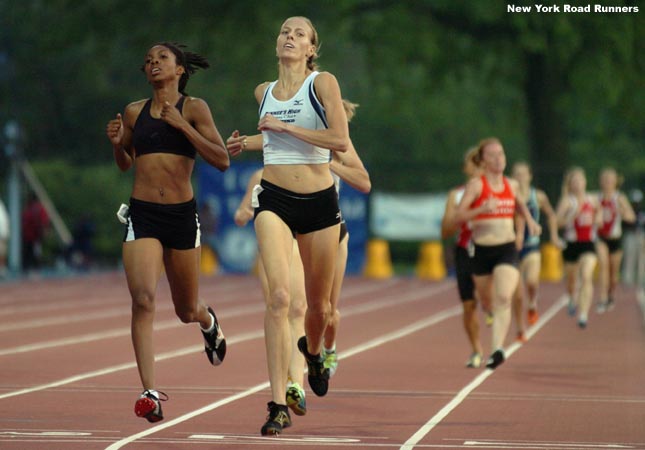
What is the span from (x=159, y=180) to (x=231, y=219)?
33.5 metres

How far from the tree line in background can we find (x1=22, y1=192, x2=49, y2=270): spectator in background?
4401 millimetres

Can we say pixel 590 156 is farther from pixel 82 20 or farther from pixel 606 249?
pixel 606 249

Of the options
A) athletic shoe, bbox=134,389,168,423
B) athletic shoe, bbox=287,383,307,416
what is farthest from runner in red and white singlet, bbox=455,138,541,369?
athletic shoe, bbox=134,389,168,423

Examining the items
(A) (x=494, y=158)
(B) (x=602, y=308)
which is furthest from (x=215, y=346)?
(B) (x=602, y=308)

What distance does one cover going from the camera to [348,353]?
58.6ft

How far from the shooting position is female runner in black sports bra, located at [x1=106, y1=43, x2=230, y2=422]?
10086 millimetres

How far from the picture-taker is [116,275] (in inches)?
1665

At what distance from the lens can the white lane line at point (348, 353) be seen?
10070 millimetres

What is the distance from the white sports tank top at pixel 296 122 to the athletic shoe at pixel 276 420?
55.2 inches

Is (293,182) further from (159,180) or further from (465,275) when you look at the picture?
(465,275)

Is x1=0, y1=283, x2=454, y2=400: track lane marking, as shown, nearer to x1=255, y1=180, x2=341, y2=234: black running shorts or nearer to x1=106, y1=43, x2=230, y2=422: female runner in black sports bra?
x1=106, y1=43, x2=230, y2=422: female runner in black sports bra

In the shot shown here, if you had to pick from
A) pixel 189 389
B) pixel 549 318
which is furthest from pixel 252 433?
pixel 549 318

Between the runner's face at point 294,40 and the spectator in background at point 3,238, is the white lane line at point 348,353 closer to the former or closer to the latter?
the runner's face at point 294,40

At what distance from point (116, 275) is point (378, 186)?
8.16 metres
